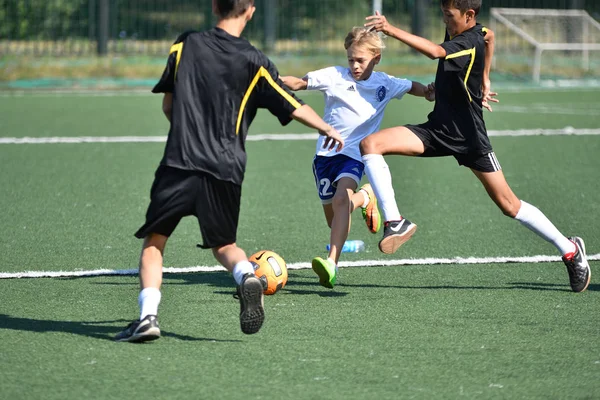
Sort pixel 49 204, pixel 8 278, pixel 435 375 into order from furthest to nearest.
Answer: pixel 49 204 < pixel 8 278 < pixel 435 375

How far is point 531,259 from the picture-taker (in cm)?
721

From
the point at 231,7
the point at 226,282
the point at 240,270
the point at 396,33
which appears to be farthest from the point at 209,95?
the point at 226,282

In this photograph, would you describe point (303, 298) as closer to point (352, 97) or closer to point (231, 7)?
point (352, 97)

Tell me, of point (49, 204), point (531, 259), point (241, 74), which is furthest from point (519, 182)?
point (241, 74)

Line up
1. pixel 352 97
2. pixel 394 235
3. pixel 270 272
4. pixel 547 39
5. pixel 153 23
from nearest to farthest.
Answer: pixel 394 235 < pixel 270 272 < pixel 352 97 < pixel 153 23 < pixel 547 39

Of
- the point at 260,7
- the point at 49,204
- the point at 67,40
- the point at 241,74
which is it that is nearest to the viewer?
the point at 241,74

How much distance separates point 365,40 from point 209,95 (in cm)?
190

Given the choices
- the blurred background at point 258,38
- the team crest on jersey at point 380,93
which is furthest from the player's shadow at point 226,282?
the blurred background at point 258,38

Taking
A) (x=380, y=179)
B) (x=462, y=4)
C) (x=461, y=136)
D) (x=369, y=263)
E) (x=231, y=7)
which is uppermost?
(x=231, y=7)

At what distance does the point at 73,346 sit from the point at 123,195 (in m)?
4.87

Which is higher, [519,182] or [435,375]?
[435,375]

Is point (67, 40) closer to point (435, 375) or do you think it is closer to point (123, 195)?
point (123, 195)

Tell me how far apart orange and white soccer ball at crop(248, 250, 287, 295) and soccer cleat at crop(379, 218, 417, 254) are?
0.65 metres

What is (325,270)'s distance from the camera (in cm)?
615
